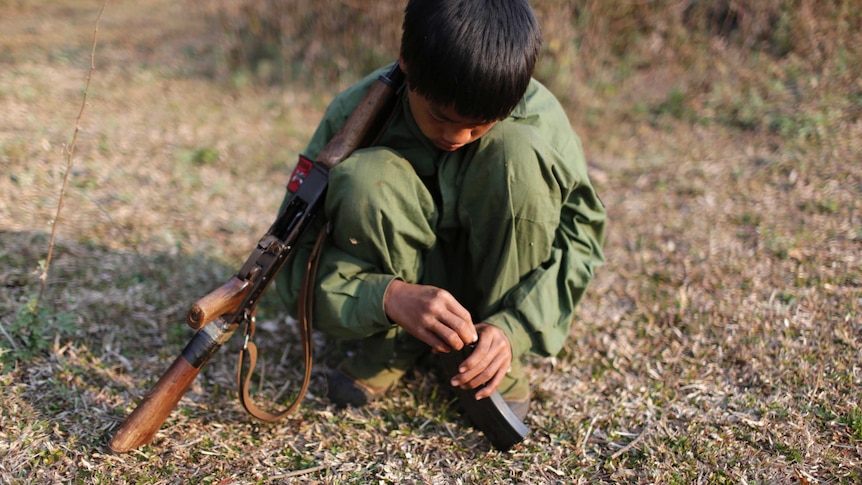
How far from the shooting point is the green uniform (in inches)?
74.7

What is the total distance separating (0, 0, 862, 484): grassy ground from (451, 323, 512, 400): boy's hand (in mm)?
287

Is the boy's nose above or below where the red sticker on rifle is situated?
above

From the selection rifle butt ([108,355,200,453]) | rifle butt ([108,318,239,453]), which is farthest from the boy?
rifle butt ([108,355,200,453])

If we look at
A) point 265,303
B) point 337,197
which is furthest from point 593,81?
point 337,197

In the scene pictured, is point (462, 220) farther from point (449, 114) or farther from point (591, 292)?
point (591, 292)

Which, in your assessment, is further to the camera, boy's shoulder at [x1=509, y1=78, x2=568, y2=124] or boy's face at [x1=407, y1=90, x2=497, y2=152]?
boy's shoulder at [x1=509, y1=78, x2=568, y2=124]

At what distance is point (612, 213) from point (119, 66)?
394 centimetres

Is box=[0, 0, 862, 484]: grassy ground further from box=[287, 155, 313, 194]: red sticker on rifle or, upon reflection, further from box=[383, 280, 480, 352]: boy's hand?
box=[287, 155, 313, 194]: red sticker on rifle

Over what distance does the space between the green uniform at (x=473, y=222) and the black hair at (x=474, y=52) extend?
0.25 meters

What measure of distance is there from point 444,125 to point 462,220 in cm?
36

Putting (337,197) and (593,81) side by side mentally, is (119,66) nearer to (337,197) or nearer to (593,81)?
(593,81)

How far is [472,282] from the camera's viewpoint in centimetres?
217

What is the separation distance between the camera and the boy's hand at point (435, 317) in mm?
1789

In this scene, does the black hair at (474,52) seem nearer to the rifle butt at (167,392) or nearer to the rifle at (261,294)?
the rifle at (261,294)
